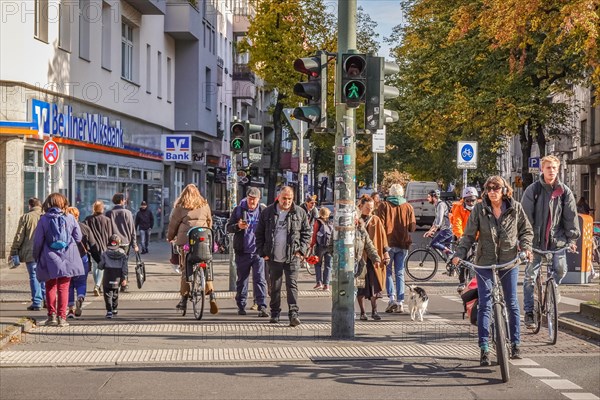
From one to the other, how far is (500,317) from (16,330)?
595 centimetres

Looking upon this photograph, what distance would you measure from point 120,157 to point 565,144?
2856 centimetres

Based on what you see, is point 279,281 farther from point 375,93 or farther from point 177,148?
point 177,148

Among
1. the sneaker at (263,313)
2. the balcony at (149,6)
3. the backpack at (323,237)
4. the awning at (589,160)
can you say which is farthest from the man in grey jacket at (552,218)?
the awning at (589,160)

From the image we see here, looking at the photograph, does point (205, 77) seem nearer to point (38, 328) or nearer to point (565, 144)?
point (565, 144)

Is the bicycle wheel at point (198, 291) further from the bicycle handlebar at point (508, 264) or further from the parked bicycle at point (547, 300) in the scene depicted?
the bicycle handlebar at point (508, 264)

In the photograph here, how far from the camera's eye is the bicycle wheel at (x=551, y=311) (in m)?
11.1

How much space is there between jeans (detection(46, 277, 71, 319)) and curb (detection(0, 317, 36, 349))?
1.13 feet

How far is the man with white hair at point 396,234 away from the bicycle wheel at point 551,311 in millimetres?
3778

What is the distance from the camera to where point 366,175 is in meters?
91.0

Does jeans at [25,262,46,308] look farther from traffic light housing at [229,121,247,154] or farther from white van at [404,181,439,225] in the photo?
white van at [404,181,439,225]

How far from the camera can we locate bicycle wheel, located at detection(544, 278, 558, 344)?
11.1 meters

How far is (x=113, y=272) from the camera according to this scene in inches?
572

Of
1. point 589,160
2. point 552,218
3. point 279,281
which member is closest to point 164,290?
point 279,281

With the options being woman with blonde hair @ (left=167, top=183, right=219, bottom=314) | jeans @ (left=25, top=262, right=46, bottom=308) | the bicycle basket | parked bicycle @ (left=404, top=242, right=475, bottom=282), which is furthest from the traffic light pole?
parked bicycle @ (left=404, top=242, right=475, bottom=282)
